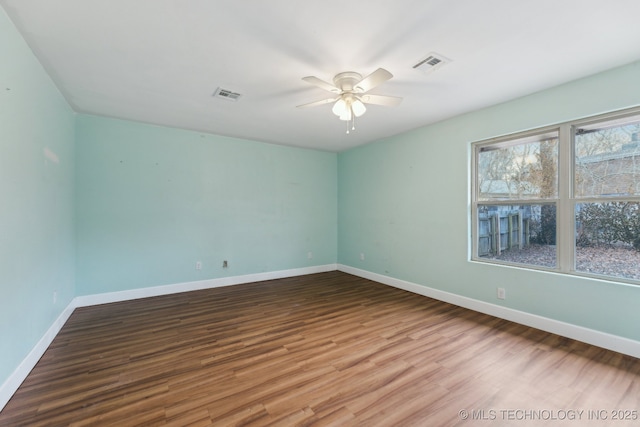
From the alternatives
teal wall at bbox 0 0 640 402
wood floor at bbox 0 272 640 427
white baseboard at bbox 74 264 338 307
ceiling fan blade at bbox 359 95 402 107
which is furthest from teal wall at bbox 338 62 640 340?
ceiling fan blade at bbox 359 95 402 107

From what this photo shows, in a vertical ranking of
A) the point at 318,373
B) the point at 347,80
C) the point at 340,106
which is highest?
the point at 347,80

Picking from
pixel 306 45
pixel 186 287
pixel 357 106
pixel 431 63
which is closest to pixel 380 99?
pixel 357 106

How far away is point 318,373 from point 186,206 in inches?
127

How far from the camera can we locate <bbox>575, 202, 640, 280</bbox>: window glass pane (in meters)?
2.34

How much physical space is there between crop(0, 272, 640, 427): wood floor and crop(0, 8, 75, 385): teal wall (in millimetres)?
383

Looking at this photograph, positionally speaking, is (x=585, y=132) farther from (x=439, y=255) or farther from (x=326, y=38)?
(x=326, y=38)

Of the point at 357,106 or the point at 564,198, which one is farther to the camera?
the point at 564,198

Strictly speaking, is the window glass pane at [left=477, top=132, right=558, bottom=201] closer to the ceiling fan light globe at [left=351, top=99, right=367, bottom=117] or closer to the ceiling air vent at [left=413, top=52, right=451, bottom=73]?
the ceiling air vent at [left=413, top=52, right=451, bottom=73]

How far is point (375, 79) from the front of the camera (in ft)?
6.87

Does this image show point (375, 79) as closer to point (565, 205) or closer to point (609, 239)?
point (565, 205)

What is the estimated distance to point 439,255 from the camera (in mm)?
3717

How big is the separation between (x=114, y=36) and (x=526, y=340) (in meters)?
4.28

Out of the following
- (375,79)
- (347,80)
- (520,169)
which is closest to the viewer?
(375,79)

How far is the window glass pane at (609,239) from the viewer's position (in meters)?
2.34
